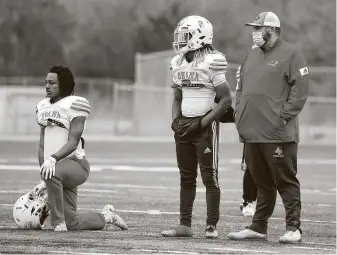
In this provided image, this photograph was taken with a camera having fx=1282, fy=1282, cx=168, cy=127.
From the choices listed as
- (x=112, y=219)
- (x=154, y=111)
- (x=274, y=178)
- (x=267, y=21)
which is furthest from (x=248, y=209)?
(x=154, y=111)

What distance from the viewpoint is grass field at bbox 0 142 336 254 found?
10.8 metres

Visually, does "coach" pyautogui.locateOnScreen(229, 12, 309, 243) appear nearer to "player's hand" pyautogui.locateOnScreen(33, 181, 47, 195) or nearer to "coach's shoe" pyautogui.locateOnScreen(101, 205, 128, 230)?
"coach's shoe" pyautogui.locateOnScreen(101, 205, 128, 230)

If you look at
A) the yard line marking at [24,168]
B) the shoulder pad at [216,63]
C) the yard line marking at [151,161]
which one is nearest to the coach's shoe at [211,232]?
the shoulder pad at [216,63]

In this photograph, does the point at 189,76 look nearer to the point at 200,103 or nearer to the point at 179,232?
the point at 200,103

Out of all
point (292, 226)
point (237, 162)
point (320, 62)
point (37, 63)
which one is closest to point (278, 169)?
point (292, 226)

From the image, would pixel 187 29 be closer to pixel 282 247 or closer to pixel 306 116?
pixel 282 247

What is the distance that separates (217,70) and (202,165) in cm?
86

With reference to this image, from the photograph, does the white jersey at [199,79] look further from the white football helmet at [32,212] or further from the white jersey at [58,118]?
the white football helmet at [32,212]

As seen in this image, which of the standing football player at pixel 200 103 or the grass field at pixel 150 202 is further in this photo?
the standing football player at pixel 200 103

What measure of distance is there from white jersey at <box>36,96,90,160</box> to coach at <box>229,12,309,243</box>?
4.87 ft

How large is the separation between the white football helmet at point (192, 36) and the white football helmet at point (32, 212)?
1.92m

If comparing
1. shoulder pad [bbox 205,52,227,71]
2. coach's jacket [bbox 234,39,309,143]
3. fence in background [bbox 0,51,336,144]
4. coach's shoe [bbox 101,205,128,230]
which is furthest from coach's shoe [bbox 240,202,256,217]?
fence in background [bbox 0,51,336,144]

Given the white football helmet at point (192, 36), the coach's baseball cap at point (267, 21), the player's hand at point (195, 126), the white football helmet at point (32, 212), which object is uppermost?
the coach's baseball cap at point (267, 21)

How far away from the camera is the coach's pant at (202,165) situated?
11.5m
